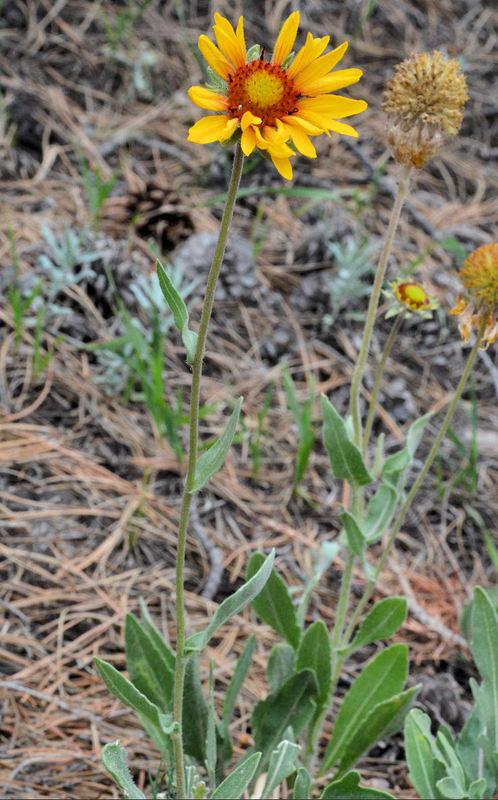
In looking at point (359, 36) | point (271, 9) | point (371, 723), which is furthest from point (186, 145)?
point (371, 723)

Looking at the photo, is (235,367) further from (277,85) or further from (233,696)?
(277,85)

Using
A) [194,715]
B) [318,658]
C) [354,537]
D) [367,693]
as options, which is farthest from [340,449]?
[194,715]

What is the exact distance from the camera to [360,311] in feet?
11.3

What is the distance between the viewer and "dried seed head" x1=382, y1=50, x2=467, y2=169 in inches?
70.2

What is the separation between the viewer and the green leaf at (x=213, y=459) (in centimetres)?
147

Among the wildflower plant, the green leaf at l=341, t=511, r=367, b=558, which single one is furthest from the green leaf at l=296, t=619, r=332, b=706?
the green leaf at l=341, t=511, r=367, b=558

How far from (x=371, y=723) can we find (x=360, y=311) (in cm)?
183

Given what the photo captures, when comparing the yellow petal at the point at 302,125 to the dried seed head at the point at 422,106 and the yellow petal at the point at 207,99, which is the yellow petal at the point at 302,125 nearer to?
the yellow petal at the point at 207,99

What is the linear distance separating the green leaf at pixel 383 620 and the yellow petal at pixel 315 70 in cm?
126

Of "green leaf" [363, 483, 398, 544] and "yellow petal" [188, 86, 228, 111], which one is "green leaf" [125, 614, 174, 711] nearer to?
"green leaf" [363, 483, 398, 544]

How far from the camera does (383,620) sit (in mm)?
2119

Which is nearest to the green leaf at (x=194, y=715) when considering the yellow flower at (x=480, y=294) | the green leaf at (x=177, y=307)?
the green leaf at (x=177, y=307)

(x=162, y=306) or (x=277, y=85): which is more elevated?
(x=277, y=85)

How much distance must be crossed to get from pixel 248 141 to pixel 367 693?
4.63ft
